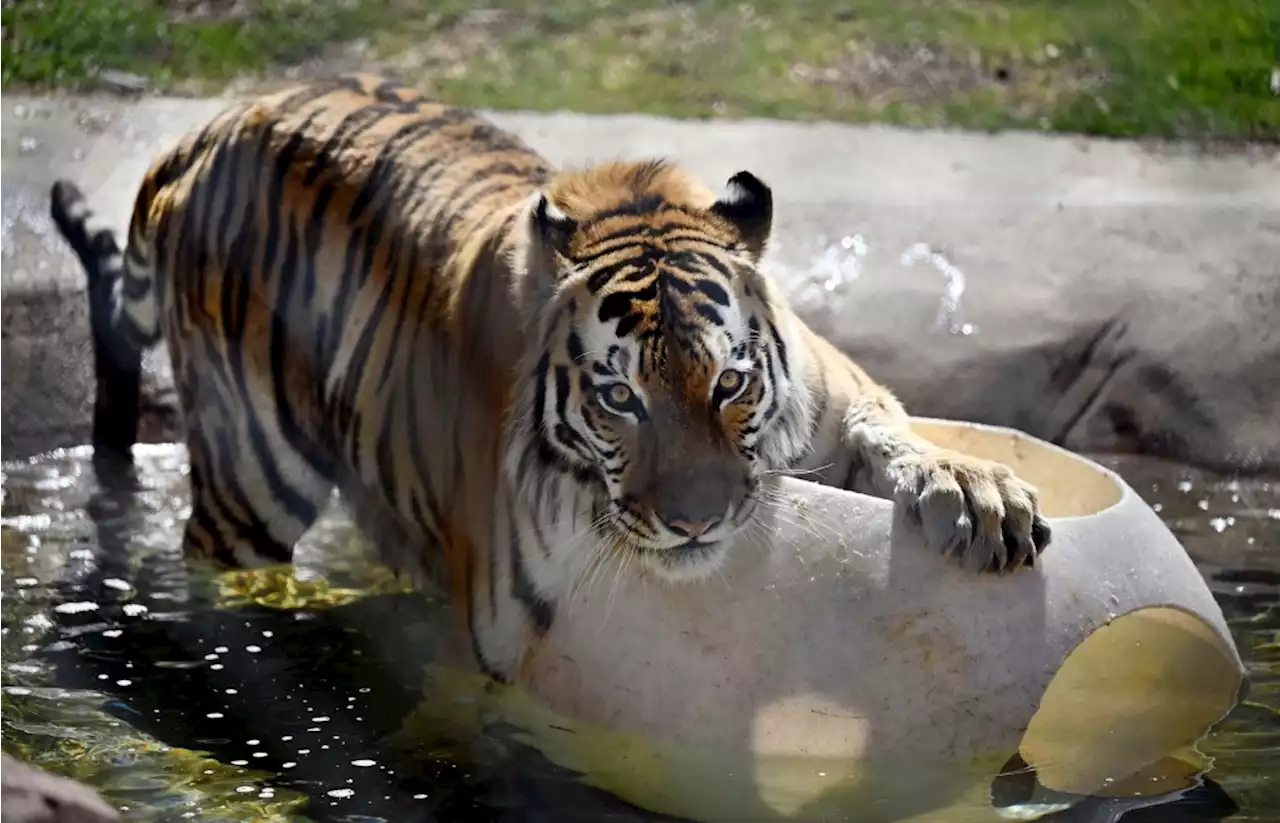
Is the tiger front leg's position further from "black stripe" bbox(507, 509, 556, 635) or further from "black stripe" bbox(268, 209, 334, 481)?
"black stripe" bbox(268, 209, 334, 481)

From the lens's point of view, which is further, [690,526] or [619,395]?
[619,395]

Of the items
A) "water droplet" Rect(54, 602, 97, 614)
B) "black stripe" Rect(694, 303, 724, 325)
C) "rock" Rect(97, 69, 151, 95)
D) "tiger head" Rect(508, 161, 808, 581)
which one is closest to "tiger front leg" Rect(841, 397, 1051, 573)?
"tiger head" Rect(508, 161, 808, 581)

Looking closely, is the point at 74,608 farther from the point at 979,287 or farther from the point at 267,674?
the point at 979,287

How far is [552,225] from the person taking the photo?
252cm

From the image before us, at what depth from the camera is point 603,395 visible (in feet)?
7.99

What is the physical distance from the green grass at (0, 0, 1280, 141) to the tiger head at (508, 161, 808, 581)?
229 centimetres

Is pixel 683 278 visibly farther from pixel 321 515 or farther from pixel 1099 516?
pixel 321 515

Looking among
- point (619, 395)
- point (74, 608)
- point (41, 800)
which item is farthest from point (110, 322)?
point (41, 800)

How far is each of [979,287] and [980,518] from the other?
1.94 meters

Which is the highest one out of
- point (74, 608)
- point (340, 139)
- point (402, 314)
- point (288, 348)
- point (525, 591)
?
point (340, 139)

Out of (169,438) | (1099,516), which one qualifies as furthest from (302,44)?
(1099,516)

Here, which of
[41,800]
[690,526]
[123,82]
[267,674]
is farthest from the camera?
[123,82]

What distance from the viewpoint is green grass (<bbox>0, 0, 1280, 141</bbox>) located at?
189 inches

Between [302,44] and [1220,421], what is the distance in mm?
2556
